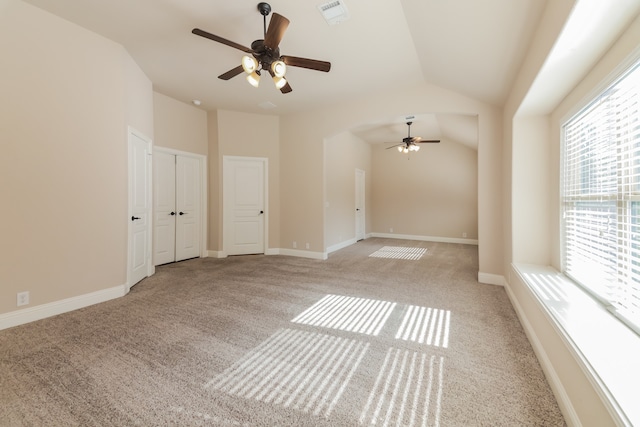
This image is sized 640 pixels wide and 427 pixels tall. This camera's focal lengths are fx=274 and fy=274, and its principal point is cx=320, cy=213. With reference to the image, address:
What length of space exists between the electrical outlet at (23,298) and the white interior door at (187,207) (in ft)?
8.79

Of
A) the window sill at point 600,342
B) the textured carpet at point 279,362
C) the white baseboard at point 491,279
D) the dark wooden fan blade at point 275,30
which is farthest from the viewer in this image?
the white baseboard at point 491,279

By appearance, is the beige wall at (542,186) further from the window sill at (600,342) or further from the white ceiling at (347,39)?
the white ceiling at (347,39)

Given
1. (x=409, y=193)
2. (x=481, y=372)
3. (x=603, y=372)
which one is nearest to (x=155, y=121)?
(x=481, y=372)

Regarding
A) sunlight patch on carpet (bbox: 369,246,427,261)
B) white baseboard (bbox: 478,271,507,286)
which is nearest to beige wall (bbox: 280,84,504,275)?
white baseboard (bbox: 478,271,507,286)

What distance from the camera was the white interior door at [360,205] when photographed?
8125 millimetres

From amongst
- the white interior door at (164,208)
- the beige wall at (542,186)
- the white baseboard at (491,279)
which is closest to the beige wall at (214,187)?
the white interior door at (164,208)

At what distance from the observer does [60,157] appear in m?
2.94

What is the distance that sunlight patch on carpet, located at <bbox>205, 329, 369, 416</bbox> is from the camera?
5.41 ft

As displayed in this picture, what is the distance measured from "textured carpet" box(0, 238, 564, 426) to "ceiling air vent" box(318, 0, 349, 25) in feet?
10.1

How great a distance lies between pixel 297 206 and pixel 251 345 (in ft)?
12.7

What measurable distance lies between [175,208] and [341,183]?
391 cm

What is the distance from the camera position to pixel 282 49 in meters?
3.40

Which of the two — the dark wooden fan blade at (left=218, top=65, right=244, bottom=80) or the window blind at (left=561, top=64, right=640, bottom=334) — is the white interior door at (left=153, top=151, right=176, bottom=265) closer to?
the dark wooden fan blade at (left=218, top=65, right=244, bottom=80)

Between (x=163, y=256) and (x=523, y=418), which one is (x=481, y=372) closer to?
(x=523, y=418)
